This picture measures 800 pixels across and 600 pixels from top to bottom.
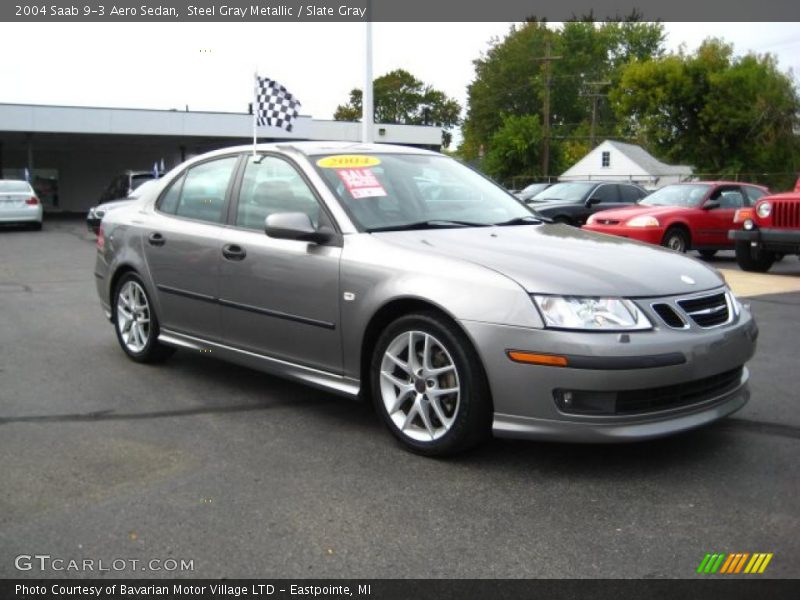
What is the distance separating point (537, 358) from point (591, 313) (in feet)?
1.03

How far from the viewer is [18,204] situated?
21.3 m

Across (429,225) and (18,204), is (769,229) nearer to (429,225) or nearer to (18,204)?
(429,225)

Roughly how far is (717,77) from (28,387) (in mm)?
48986

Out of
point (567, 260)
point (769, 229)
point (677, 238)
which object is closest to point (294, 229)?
point (567, 260)

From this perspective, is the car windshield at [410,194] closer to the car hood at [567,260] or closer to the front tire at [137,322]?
the car hood at [567,260]

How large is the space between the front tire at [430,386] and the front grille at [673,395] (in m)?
0.62

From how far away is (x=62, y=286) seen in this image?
10383 millimetres

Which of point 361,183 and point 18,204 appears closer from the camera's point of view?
point 361,183

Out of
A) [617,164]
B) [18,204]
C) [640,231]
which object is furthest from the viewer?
[617,164]

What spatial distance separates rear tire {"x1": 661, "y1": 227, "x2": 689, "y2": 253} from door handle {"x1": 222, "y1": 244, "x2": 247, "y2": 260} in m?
10.1

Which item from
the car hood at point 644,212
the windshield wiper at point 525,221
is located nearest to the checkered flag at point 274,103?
the car hood at point 644,212

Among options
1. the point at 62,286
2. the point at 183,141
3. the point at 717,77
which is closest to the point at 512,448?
the point at 62,286

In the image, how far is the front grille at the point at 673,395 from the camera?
11.7ft

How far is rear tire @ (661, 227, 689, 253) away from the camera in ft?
44.4
